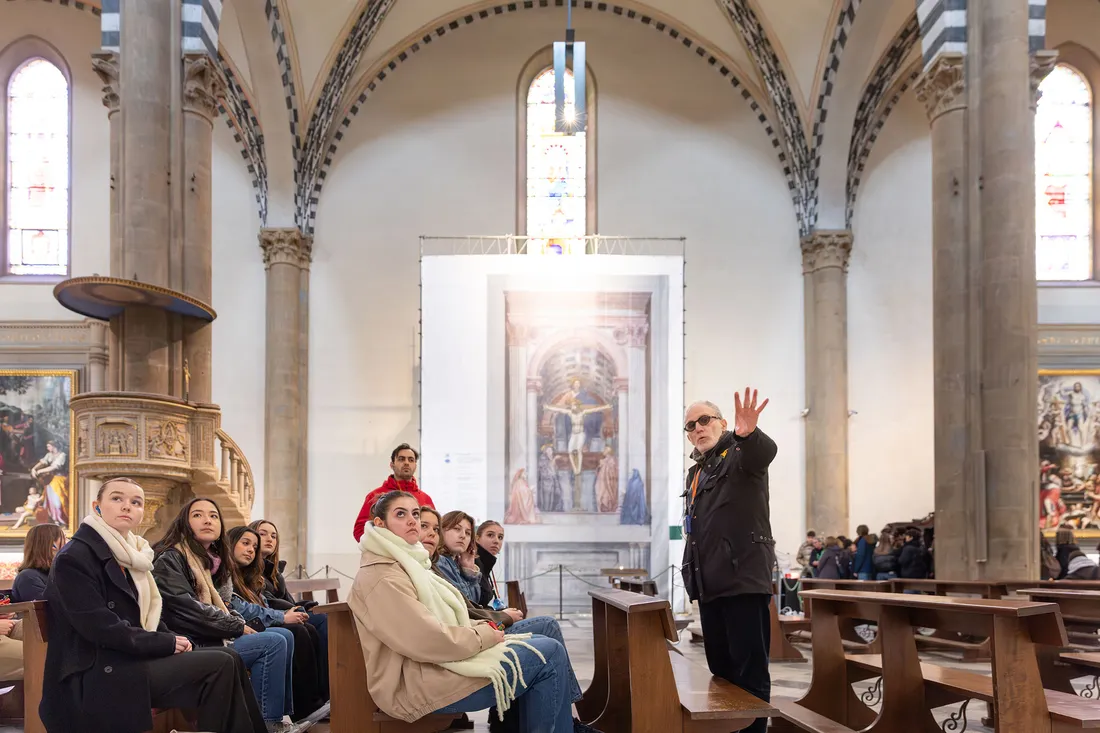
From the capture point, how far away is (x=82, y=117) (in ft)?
56.0

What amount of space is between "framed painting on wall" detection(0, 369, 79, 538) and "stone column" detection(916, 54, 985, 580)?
1258 cm

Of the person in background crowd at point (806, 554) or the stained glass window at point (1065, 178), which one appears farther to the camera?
the stained glass window at point (1065, 178)

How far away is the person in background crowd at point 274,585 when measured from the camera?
605 centimetres

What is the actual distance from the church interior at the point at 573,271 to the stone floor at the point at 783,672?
0.19 metres

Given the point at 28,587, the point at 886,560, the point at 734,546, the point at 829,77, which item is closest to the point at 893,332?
the point at 829,77

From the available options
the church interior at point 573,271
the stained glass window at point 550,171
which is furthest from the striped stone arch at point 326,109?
the stained glass window at point 550,171

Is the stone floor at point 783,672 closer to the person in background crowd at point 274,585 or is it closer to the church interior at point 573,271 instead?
the church interior at point 573,271

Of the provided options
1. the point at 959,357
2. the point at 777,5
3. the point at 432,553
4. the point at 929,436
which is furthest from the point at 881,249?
the point at 432,553

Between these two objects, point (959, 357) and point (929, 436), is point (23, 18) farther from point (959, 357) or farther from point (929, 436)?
point (929, 436)

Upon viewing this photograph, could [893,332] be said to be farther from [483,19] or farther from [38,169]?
[38,169]

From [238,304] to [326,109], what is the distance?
3.57 m

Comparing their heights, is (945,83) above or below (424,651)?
above

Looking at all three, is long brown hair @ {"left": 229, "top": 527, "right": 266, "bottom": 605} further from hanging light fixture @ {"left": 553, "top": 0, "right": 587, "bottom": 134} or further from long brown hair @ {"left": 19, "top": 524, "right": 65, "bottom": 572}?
hanging light fixture @ {"left": 553, "top": 0, "right": 587, "bottom": 134}

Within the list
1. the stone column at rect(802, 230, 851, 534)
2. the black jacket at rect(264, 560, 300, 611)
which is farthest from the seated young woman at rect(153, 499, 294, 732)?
the stone column at rect(802, 230, 851, 534)
